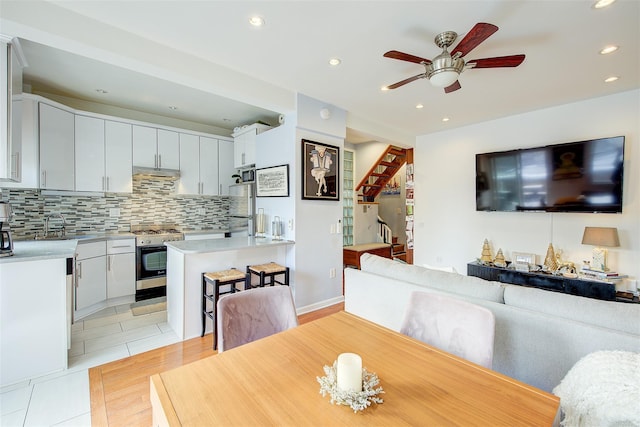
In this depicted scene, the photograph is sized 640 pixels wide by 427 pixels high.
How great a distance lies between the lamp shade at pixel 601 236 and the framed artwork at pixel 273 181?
143 inches

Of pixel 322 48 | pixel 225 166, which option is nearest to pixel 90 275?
pixel 225 166

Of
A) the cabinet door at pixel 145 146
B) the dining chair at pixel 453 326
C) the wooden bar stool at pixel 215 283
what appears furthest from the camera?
the cabinet door at pixel 145 146

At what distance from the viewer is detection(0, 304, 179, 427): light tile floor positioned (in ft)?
5.71

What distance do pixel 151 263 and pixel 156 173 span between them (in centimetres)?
132

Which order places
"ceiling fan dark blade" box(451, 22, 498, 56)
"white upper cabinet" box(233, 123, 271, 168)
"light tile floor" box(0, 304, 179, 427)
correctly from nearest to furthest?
1. "ceiling fan dark blade" box(451, 22, 498, 56)
2. "light tile floor" box(0, 304, 179, 427)
3. "white upper cabinet" box(233, 123, 271, 168)

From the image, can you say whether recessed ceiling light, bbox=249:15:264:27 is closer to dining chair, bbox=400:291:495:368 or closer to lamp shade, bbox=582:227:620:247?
dining chair, bbox=400:291:495:368

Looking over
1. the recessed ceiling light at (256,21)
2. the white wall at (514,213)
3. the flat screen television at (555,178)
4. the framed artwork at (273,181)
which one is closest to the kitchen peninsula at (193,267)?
the framed artwork at (273,181)

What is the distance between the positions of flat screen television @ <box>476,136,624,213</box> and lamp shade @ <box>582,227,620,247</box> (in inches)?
8.6

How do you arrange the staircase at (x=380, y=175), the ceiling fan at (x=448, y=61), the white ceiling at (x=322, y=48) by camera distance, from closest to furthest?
the white ceiling at (x=322, y=48) < the ceiling fan at (x=448, y=61) < the staircase at (x=380, y=175)

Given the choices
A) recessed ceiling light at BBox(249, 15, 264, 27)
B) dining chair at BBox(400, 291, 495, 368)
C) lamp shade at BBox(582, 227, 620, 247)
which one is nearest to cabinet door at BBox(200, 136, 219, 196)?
recessed ceiling light at BBox(249, 15, 264, 27)

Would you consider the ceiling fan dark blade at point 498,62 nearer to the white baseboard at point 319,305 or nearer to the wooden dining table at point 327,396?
the wooden dining table at point 327,396

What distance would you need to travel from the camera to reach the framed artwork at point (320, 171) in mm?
3412

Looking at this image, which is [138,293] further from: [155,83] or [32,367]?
[155,83]

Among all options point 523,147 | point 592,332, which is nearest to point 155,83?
point 592,332
